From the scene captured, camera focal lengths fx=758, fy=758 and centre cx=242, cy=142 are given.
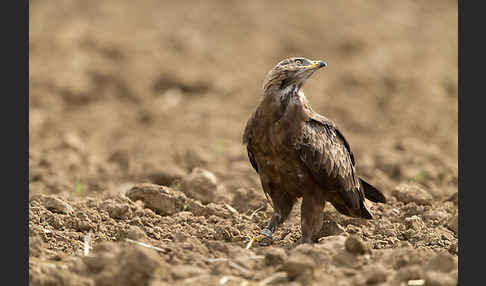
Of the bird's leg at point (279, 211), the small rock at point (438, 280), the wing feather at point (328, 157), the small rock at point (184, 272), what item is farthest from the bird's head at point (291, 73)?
the small rock at point (438, 280)

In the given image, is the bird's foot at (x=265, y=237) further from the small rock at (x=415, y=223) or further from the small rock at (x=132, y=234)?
the small rock at (x=415, y=223)

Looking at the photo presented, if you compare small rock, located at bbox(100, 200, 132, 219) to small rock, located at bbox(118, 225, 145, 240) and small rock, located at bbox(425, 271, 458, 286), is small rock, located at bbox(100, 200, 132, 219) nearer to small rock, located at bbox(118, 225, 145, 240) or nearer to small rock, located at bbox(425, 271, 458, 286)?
small rock, located at bbox(118, 225, 145, 240)

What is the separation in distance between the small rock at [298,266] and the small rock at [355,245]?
1.91 feet

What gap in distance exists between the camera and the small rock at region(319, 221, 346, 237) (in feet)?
25.8

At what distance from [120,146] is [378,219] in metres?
6.60

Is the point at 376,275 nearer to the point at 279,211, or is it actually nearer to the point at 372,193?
the point at 279,211

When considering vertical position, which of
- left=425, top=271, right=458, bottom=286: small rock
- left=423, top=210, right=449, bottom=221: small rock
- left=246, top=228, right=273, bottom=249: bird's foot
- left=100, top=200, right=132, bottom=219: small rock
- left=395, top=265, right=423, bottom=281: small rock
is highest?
left=100, top=200, right=132, bottom=219: small rock

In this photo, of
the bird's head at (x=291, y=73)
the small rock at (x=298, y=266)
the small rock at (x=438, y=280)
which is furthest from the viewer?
the bird's head at (x=291, y=73)

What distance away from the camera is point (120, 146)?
45.4 ft

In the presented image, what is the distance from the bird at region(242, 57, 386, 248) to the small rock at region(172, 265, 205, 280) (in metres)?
1.33

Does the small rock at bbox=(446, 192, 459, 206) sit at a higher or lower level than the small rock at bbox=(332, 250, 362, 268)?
higher

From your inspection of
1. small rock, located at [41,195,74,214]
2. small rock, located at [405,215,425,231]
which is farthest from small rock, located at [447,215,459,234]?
small rock, located at [41,195,74,214]

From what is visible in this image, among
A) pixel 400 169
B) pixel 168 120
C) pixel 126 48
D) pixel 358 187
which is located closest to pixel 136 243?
pixel 358 187

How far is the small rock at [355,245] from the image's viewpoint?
6.39 meters
